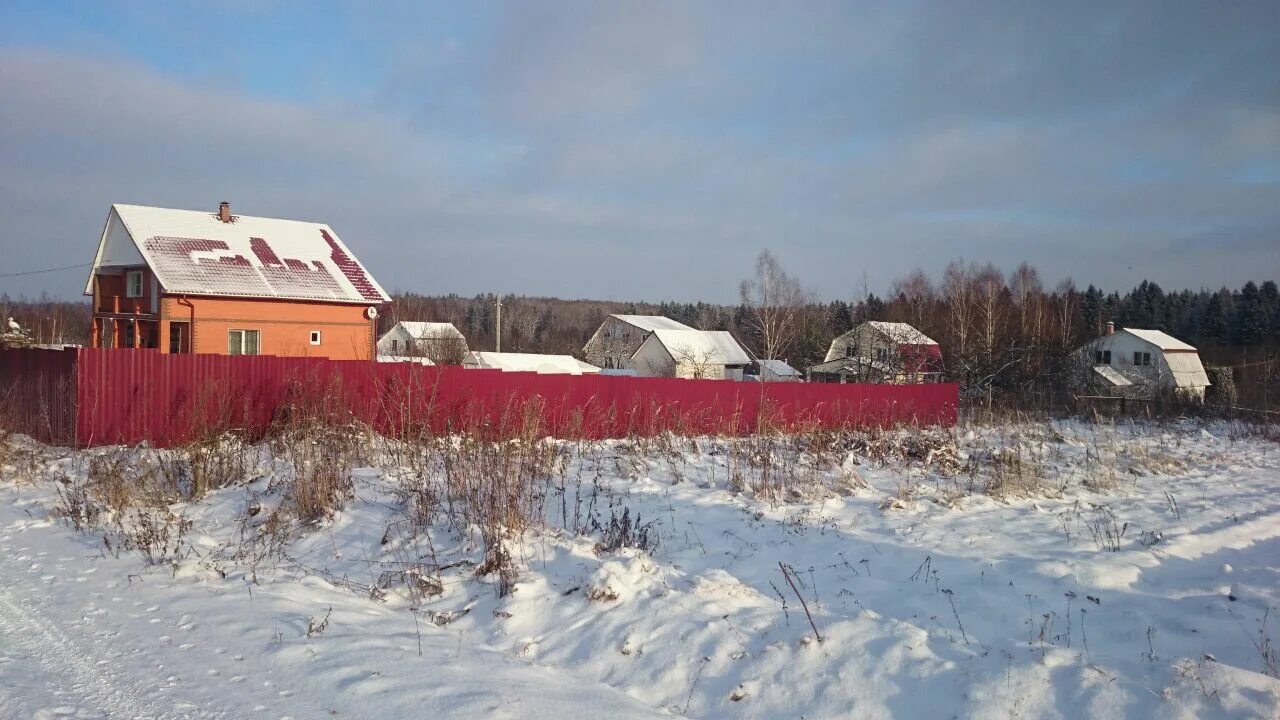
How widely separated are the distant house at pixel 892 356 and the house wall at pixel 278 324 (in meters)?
20.2

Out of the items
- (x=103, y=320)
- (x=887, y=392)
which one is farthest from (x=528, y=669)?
(x=103, y=320)

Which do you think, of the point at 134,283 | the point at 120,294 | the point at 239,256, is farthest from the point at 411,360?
the point at 120,294

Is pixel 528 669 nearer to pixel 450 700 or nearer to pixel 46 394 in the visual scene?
pixel 450 700

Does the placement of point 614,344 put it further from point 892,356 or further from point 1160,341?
point 1160,341

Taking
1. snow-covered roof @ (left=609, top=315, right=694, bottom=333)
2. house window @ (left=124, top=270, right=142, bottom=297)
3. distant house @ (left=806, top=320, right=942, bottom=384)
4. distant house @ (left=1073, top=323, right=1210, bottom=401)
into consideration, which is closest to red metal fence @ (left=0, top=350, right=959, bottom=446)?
house window @ (left=124, top=270, right=142, bottom=297)

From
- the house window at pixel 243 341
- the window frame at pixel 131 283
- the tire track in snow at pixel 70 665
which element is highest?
the window frame at pixel 131 283

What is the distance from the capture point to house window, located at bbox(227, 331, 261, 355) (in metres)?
28.4

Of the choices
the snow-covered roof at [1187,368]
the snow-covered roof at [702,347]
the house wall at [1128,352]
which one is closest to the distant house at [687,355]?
the snow-covered roof at [702,347]

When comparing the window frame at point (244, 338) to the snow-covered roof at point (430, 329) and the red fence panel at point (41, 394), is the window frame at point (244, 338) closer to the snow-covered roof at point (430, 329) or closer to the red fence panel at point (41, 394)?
the snow-covered roof at point (430, 329)

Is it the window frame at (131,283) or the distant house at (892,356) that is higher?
the window frame at (131,283)

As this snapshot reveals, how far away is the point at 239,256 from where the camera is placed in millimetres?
29141

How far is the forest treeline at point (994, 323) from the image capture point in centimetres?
3303

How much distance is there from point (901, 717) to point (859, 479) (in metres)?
5.53

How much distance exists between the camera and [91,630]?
15.6ft
